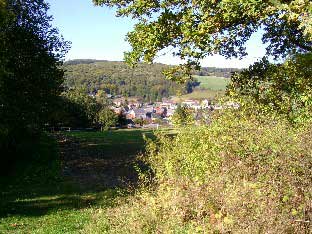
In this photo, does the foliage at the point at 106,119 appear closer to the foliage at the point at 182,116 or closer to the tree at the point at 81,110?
the tree at the point at 81,110

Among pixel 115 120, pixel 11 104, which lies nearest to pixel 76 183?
pixel 11 104

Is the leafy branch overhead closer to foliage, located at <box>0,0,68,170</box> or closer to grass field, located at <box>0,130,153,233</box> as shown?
grass field, located at <box>0,130,153,233</box>

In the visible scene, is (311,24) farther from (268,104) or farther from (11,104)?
(11,104)

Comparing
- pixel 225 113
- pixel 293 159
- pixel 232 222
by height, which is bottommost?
pixel 232 222

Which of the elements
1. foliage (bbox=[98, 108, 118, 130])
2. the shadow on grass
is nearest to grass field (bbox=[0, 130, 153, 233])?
the shadow on grass

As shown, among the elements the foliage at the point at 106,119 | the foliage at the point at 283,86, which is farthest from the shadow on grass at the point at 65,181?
the foliage at the point at 106,119

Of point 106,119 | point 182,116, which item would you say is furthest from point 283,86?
point 106,119

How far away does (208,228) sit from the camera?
9.23 metres

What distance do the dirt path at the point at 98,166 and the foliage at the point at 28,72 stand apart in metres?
5.28

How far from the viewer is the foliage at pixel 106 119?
103275mm

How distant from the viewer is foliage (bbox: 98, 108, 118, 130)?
103 meters

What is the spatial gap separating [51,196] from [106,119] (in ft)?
271

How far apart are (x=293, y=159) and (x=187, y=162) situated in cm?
393

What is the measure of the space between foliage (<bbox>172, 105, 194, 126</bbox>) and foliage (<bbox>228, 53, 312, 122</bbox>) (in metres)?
2.43
